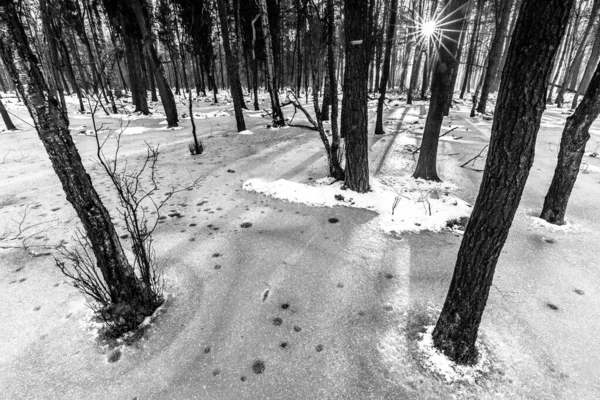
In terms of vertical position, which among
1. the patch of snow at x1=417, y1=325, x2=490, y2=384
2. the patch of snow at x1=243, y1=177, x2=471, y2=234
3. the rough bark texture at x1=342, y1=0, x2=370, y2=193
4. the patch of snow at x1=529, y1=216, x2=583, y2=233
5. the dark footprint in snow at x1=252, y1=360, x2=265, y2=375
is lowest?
the dark footprint in snow at x1=252, y1=360, x2=265, y2=375

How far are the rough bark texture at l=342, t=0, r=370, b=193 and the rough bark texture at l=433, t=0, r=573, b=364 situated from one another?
305 cm

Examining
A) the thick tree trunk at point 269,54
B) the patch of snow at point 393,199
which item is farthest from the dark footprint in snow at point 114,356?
the thick tree trunk at point 269,54

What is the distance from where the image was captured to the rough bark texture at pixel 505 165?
1.31 metres

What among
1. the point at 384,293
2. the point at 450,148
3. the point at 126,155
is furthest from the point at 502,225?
the point at 126,155

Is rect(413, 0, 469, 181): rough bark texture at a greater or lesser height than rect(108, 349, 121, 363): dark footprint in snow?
greater

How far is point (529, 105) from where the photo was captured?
144cm

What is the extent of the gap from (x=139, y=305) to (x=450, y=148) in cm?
877

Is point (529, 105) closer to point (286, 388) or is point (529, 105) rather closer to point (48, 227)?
point (286, 388)

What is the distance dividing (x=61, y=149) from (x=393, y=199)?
4484mm

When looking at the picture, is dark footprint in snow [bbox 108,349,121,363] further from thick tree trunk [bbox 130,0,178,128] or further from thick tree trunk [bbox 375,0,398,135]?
thick tree trunk [bbox 130,0,178,128]

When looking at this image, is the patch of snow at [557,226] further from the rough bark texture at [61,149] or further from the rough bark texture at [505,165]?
the rough bark texture at [61,149]

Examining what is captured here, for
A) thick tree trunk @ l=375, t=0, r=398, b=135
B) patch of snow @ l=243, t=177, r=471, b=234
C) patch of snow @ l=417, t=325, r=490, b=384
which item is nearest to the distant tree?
patch of snow @ l=417, t=325, r=490, b=384

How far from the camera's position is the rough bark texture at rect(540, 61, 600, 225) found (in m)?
3.53

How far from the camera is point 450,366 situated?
2.14 metres
